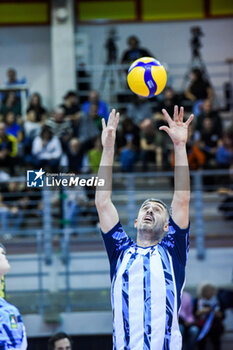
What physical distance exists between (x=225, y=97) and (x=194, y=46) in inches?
65.2

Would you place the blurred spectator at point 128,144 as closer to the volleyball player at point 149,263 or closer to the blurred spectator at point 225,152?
the blurred spectator at point 225,152

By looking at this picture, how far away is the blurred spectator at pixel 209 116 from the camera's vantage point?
14.1 metres

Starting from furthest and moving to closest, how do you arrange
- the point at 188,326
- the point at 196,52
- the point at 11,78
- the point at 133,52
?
the point at 196,52 → the point at 133,52 → the point at 11,78 → the point at 188,326

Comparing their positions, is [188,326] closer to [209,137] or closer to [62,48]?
[209,137]

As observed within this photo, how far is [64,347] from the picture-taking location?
24.9 feet

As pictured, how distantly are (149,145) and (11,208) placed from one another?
9.17 feet

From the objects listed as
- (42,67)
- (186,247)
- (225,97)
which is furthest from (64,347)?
(42,67)

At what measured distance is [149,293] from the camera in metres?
5.19

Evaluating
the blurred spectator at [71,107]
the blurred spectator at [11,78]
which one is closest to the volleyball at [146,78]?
the blurred spectator at [71,107]

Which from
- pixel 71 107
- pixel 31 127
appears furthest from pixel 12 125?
pixel 71 107

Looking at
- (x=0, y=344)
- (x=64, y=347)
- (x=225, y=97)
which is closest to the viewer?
(x=0, y=344)

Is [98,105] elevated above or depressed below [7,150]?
above

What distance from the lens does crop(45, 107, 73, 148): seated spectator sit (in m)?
14.1

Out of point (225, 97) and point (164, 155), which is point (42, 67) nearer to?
point (225, 97)
